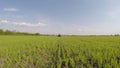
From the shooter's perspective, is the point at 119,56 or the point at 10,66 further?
the point at 119,56

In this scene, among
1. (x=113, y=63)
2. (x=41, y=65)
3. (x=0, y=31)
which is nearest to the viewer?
(x=113, y=63)

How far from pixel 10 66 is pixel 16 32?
56448mm

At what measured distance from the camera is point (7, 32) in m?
61.4

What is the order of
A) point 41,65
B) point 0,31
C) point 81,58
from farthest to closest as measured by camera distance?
point 0,31, point 81,58, point 41,65

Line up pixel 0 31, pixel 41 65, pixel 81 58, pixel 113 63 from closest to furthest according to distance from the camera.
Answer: pixel 113 63 → pixel 41 65 → pixel 81 58 → pixel 0 31

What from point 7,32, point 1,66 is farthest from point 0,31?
point 1,66

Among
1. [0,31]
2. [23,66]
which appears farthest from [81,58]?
[0,31]

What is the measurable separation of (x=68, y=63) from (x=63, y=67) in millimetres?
601

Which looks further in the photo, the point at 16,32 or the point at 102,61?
the point at 16,32

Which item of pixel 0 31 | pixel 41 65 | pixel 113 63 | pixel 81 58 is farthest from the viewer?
pixel 0 31

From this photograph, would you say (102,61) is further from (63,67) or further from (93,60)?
(63,67)

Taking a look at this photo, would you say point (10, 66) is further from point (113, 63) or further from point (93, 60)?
point (113, 63)

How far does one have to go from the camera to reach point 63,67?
6926mm

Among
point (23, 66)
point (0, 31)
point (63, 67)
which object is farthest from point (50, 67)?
point (0, 31)
